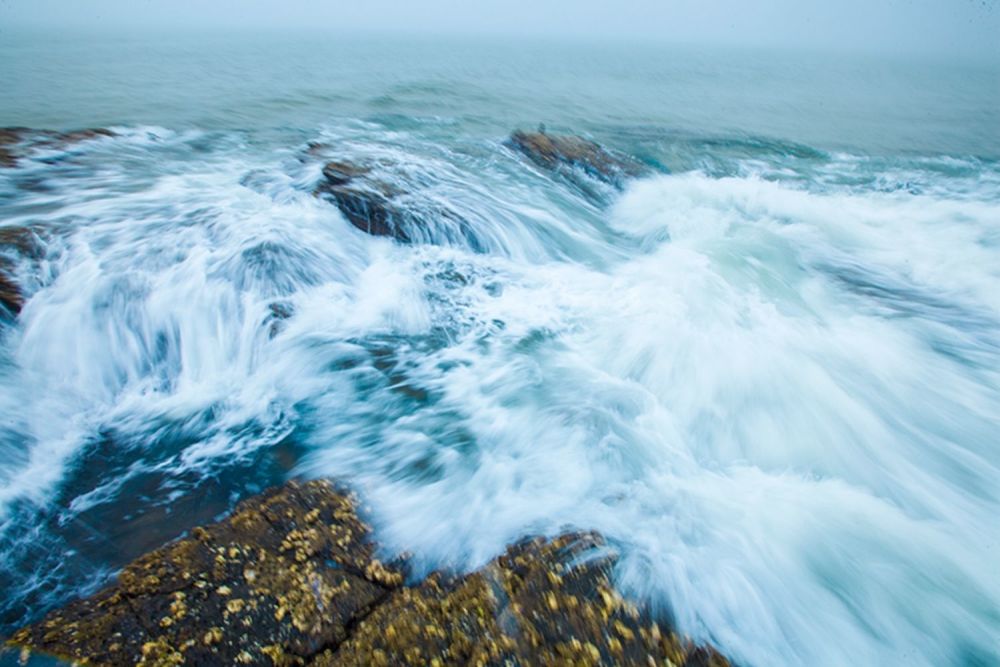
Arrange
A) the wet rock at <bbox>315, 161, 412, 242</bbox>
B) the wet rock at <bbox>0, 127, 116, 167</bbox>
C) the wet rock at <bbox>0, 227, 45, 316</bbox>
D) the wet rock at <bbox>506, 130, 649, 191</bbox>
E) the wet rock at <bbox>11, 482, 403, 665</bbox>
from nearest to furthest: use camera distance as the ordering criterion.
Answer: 1. the wet rock at <bbox>11, 482, 403, 665</bbox>
2. the wet rock at <bbox>0, 227, 45, 316</bbox>
3. the wet rock at <bbox>315, 161, 412, 242</bbox>
4. the wet rock at <bbox>0, 127, 116, 167</bbox>
5. the wet rock at <bbox>506, 130, 649, 191</bbox>

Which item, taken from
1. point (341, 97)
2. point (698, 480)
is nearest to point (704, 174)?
point (698, 480)

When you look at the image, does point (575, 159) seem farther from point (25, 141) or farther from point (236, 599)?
point (236, 599)

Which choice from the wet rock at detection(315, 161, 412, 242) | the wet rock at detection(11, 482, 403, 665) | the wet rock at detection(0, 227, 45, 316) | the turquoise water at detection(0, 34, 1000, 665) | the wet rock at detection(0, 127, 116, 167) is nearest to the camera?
the wet rock at detection(11, 482, 403, 665)

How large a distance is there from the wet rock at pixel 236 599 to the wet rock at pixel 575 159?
8.93 metres

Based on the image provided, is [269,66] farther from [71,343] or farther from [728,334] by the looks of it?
[728,334]

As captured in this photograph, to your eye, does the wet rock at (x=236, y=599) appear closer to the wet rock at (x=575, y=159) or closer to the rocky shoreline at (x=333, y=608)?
the rocky shoreline at (x=333, y=608)

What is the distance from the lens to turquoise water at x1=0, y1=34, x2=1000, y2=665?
3199mm

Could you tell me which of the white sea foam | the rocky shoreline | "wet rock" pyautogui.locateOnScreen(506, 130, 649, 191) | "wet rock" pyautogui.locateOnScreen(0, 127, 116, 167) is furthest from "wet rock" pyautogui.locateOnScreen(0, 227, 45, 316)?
"wet rock" pyautogui.locateOnScreen(506, 130, 649, 191)

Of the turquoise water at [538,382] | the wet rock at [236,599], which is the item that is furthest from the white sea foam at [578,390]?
the wet rock at [236,599]

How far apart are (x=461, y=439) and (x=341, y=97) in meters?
17.9

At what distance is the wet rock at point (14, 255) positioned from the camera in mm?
4605

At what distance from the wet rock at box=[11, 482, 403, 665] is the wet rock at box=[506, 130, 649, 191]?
29.3 feet

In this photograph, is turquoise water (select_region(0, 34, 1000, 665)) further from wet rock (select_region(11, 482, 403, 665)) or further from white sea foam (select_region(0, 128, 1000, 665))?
wet rock (select_region(11, 482, 403, 665))

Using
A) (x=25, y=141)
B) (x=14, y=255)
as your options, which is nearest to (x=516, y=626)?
(x=14, y=255)
